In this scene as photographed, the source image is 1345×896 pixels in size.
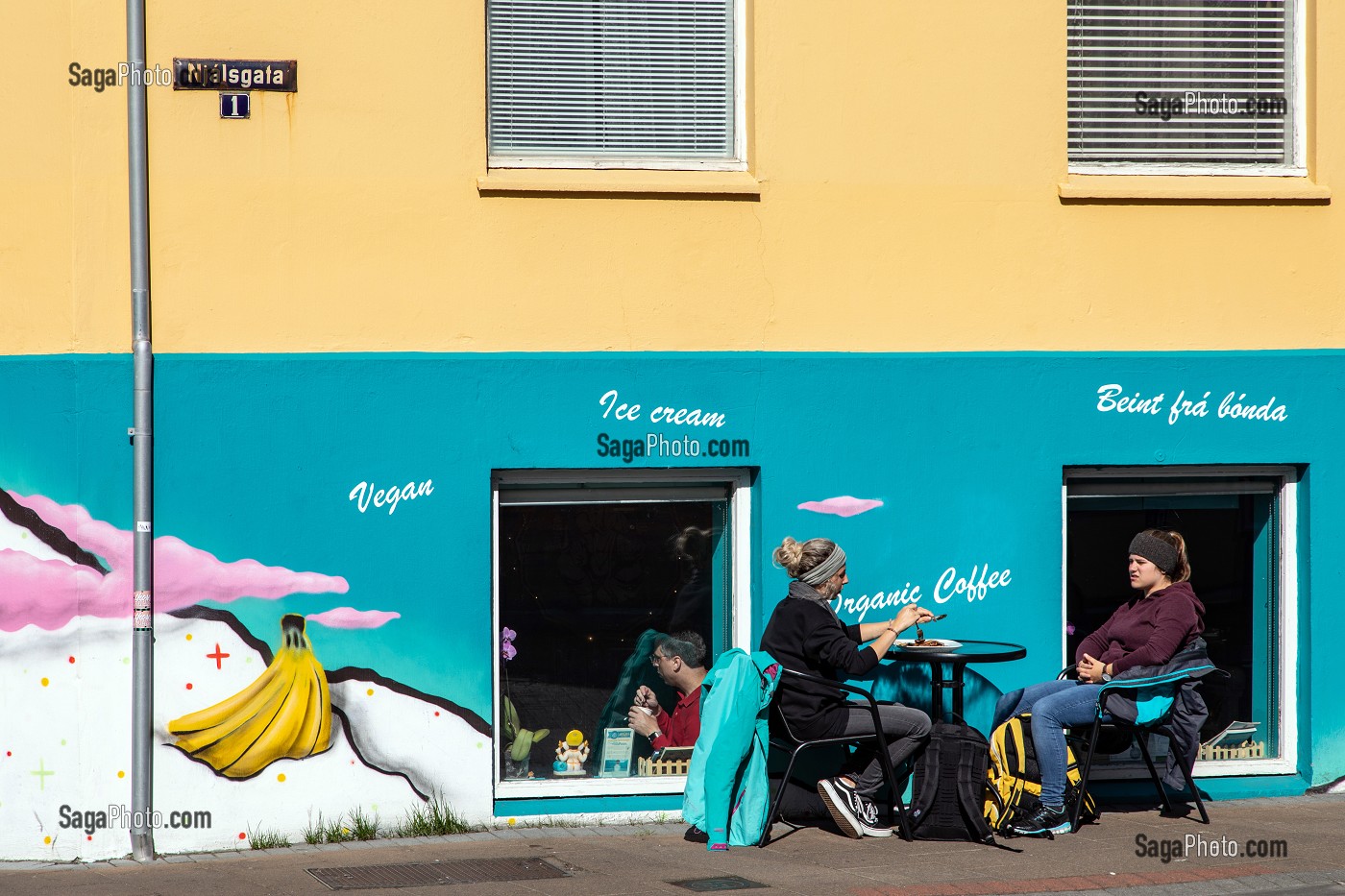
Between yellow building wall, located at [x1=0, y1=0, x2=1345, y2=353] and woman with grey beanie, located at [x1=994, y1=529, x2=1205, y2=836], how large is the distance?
1372 mm

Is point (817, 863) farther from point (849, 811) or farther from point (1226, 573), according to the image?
point (1226, 573)

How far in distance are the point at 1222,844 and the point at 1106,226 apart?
3.45 meters

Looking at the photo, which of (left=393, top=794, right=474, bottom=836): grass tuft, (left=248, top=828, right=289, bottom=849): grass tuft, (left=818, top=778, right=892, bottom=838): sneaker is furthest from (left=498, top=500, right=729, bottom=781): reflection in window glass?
(left=248, top=828, right=289, bottom=849): grass tuft

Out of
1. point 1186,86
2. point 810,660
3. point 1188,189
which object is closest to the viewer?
point 810,660

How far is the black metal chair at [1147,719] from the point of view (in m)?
8.01

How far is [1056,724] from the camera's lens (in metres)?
8.06

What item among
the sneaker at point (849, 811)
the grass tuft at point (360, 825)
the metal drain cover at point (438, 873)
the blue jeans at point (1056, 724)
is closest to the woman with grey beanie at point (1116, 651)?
the blue jeans at point (1056, 724)

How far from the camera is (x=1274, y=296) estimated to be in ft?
29.7

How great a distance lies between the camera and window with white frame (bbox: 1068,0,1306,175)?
9.08m

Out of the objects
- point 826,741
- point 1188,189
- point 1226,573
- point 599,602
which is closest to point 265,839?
point 599,602

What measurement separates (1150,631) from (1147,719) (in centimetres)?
46

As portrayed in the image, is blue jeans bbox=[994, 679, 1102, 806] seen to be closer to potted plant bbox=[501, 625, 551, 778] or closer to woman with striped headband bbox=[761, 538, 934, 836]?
woman with striped headband bbox=[761, 538, 934, 836]

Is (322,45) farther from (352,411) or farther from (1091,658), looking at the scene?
(1091,658)

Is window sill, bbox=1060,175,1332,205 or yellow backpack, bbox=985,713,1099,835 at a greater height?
window sill, bbox=1060,175,1332,205
